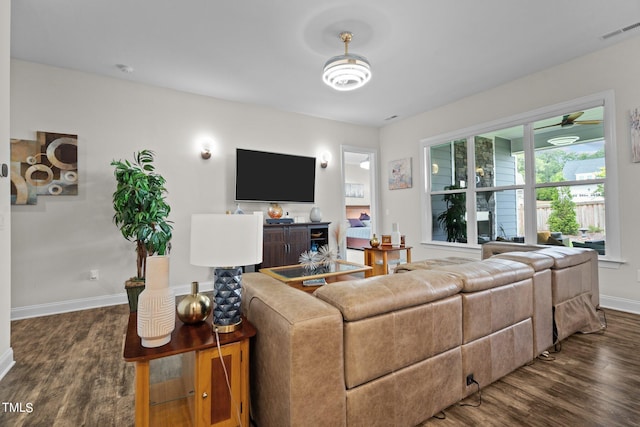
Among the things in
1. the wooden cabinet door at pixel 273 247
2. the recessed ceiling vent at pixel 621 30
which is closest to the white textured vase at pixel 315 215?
the wooden cabinet door at pixel 273 247

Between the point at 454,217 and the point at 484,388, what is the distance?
3668mm

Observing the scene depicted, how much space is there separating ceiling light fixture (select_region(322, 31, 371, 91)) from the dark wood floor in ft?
8.93

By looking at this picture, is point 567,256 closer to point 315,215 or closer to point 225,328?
point 225,328

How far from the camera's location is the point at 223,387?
1302 mm

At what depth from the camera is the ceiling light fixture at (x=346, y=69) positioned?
279cm

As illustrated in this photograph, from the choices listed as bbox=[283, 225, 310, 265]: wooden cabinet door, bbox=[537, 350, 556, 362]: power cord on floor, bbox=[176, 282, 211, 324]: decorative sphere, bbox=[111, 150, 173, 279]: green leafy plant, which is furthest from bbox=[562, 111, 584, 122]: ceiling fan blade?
bbox=[111, 150, 173, 279]: green leafy plant

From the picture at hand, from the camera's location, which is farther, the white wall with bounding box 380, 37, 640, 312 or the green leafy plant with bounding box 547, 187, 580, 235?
the green leafy plant with bounding box 547, 187, 580, 235

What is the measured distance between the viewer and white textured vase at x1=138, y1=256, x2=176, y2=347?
121 centimetres

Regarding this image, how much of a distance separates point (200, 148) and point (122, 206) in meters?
1.52

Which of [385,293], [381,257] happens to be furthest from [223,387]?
[381,257]

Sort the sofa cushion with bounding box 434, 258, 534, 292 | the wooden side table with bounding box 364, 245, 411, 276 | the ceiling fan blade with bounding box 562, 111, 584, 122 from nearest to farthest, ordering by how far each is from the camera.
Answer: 1. the sofa cushion with bounding box 434, 258, 534, 292
2. the ceiling fan blade with bounding box 562, 111, 584, 122
3. the wooden side table with bounding box 364, 245, 411, 276

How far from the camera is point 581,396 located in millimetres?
1741

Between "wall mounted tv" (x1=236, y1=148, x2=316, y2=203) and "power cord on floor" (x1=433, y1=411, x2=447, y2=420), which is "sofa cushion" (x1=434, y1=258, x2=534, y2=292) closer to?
"power cord on floor" (x1=433, y1=411, x2=447, y2=420)

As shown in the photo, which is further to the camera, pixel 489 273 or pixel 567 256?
pixel 567 256
